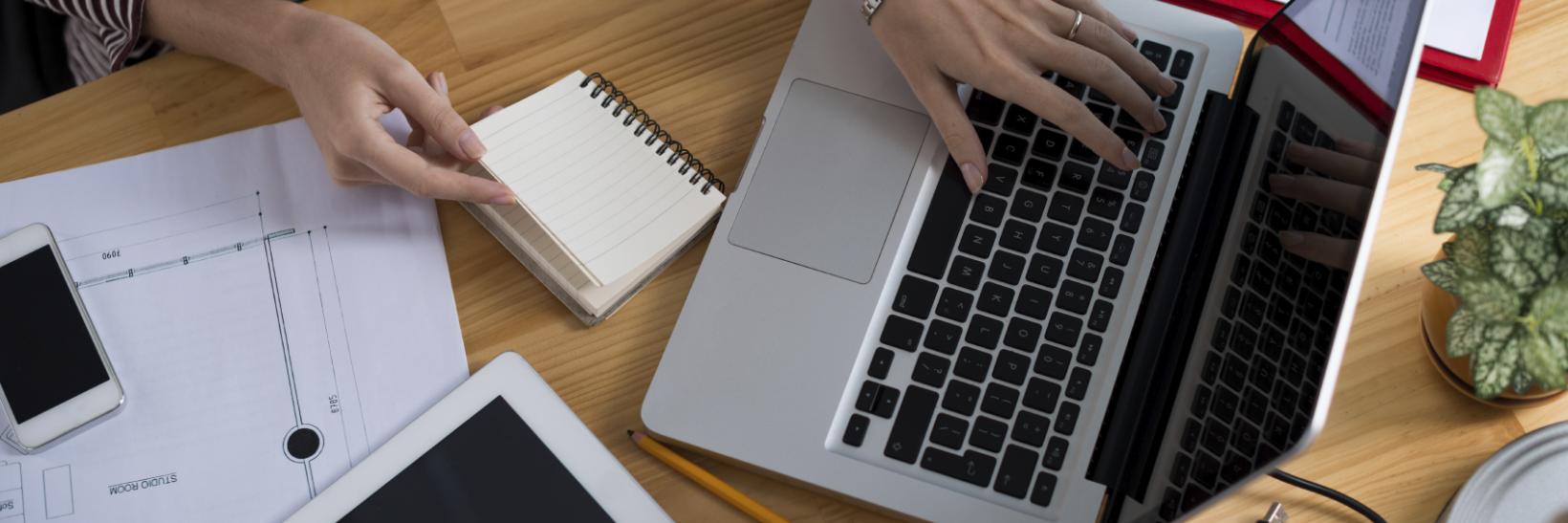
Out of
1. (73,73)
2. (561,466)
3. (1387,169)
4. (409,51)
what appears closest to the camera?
(1387,169)

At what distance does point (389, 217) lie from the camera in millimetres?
794

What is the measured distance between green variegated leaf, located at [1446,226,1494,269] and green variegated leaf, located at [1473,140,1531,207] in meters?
0.03

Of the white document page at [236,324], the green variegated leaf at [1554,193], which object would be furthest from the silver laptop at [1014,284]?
the white document page at [236,324]

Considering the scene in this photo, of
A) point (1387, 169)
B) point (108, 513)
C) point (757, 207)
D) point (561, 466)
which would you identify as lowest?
point (108, 513)

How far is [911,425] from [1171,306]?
20cm

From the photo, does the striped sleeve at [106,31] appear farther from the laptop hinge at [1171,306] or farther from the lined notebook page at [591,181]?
the laptop hinge at [1171,306]

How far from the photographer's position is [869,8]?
2.68 ft

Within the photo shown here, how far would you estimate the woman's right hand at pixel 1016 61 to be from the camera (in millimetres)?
760

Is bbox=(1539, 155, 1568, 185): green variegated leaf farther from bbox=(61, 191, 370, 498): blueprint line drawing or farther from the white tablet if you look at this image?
bbox=(61, 191, 370, 498): blueprint line drawing

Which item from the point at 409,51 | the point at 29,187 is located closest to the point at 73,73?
the point at 29,187

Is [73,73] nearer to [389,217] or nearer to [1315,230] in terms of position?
[389,217]

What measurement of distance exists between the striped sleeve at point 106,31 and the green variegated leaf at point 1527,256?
0.95 metres

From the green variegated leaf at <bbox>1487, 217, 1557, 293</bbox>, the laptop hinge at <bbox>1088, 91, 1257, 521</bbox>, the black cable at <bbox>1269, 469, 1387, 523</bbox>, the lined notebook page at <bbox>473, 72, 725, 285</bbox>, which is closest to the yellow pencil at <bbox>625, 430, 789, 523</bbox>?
the lined notebook page at <bbox>473, 72, 725, 285</bbox>

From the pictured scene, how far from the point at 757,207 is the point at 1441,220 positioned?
43cm
